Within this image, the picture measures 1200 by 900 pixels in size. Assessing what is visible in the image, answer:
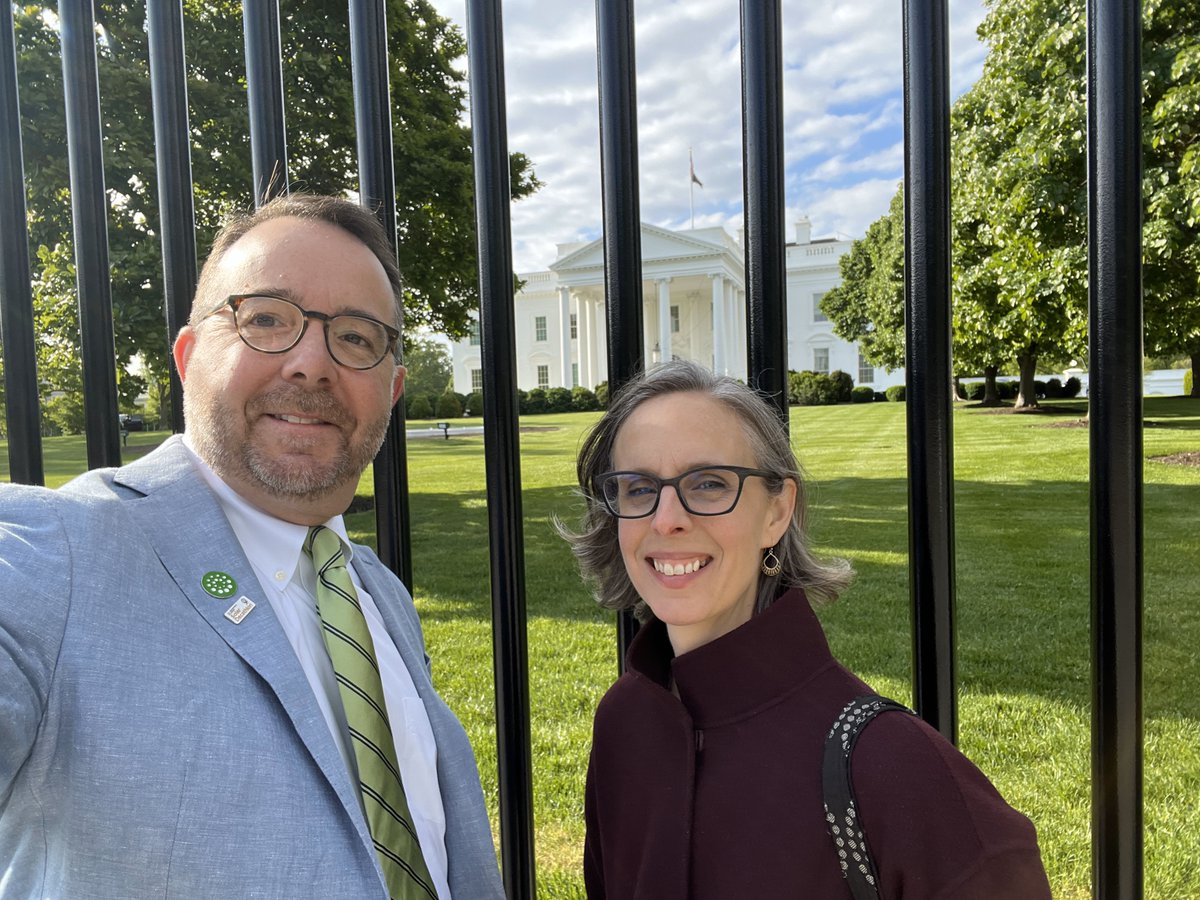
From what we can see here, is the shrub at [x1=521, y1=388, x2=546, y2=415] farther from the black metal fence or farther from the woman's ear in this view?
the woman's ear

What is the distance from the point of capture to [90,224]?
1.77m

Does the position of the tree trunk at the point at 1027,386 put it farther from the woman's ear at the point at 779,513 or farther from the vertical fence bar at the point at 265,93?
the vertical fence bar at the point at 265,93

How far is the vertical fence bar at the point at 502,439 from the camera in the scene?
1503 millimetres

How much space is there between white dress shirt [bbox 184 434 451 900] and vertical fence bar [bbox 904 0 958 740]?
3.00 ft

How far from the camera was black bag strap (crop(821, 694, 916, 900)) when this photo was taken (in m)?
1.18

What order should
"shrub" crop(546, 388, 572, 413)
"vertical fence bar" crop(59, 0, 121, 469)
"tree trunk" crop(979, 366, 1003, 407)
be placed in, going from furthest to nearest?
"shrub" crop(546, 388, 572, 413) → "tree trunk" crop(979, 366, 1003, 407) → "vertical fence bar" crop(59, 0, 121, 469)

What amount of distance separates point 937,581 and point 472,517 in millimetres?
12273

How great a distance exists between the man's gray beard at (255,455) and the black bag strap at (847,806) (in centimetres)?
103

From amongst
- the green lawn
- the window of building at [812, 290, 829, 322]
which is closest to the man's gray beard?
the green lawn

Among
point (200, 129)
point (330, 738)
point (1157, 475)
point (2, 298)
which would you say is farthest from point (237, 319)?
point (1157, 475)

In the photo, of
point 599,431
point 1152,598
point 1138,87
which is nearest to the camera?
point 1138,87

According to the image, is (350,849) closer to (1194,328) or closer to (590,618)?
(590,618)

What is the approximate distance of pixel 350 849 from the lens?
126 cm

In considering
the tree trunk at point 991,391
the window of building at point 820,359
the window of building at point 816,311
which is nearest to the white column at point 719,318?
the window of building at point 816,311
